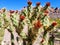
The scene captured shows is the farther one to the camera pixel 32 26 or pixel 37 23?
pixel 32 26

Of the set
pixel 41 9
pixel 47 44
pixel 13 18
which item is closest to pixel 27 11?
pixel 41 9

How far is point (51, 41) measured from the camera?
10297 mm

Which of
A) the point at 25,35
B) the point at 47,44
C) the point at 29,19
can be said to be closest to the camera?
the point at 25,35

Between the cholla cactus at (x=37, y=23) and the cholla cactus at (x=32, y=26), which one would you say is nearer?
the cholla cactus at (x=37, y=23)

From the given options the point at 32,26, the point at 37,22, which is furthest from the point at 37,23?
the point at 32,26

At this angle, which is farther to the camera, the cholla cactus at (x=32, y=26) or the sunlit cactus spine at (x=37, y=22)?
the cholla cactus at (x=32, y=26)

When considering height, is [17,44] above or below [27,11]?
below

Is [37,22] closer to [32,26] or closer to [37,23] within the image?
[37,23]

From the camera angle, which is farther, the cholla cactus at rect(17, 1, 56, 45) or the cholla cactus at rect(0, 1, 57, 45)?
the cholla cactus at rect(0, 1, 57, 45)

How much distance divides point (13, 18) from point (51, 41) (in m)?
1.75

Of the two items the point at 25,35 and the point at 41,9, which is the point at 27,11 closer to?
the point at 41,9

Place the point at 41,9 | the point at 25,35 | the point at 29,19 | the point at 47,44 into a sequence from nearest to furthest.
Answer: the point at 25,35, the point at 47,44, the point at 29,19, the point at 41,9

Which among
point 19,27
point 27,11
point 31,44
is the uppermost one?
point 27,11

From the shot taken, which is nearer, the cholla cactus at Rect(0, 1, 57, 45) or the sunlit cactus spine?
the sunlit cactus spine
